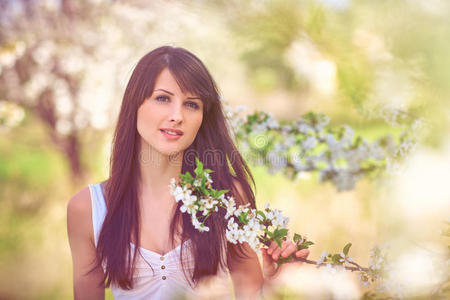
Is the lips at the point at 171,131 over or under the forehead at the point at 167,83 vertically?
under

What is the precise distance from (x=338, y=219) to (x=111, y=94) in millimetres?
3771

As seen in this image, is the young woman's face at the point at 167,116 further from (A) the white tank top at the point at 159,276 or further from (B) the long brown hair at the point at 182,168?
(A) the white tank top at the point at 159,276

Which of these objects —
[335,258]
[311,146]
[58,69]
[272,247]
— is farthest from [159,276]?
[58,69]

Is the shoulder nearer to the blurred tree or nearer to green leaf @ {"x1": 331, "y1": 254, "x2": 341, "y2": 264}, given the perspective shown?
green leaf @ {"x1": 331, "y1": 254, "x2": 341, "y2": 264}

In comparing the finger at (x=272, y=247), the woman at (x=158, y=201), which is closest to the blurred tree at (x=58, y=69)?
the woman at (x=158, y=201)

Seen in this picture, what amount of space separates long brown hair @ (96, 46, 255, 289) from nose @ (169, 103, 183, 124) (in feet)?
0.27

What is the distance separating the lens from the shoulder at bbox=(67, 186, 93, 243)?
6.32 ft

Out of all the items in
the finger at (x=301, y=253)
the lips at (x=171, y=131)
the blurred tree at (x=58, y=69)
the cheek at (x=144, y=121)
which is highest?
the blurred tree at (x=58, y=69)

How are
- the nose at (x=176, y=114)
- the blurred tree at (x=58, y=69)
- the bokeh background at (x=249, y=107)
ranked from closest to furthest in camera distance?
the bokeh background at (x=249, y=107)
the nose at (x=176, y=114)
the blurred tree at (x=58, y=69)

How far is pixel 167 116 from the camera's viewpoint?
1735 mm

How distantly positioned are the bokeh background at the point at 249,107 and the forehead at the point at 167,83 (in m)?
0.31

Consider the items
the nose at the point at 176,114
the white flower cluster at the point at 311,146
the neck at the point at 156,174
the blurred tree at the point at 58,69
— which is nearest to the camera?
the nose at the point at 176,114

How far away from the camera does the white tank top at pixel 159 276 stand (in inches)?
72.8

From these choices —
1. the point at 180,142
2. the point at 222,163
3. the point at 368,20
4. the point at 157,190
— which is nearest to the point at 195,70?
the point at 180,142
